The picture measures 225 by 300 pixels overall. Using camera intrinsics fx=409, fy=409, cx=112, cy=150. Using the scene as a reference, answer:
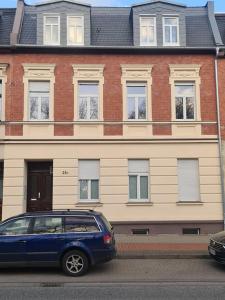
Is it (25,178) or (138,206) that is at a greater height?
(25,178)

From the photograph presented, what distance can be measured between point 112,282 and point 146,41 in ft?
38.7

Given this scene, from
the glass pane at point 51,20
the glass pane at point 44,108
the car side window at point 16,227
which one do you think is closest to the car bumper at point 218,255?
the car side window at point 16,227

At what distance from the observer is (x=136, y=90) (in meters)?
17.7

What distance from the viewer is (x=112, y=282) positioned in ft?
30.2

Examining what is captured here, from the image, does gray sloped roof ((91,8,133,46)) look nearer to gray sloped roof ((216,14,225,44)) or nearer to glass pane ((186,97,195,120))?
glass pane ((186,97,195,120))

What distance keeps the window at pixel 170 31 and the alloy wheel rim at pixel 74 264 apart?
1129cm

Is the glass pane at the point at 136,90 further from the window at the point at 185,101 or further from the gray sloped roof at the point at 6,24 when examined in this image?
the gray sloped roof at the point at 6,24

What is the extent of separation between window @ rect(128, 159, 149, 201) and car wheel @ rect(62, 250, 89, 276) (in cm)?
744

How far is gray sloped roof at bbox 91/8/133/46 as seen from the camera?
59.0 ft

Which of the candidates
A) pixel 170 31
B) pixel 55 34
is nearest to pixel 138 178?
pixel 170 31

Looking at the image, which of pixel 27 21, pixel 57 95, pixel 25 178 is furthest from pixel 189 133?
pixel 27 21

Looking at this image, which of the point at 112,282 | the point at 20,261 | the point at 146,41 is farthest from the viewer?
the point at 146,41

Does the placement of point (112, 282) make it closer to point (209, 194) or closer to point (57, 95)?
point (209, 194)

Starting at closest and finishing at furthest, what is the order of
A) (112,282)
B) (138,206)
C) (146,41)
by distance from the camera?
1. (112,282)
2. (138,206)
3. (146,41)
